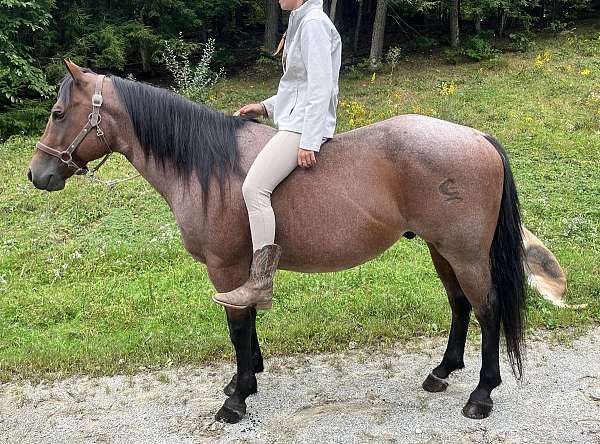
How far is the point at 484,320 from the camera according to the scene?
140 inches

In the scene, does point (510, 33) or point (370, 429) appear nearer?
point (370, 429)

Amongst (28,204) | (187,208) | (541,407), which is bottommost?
(28,204)

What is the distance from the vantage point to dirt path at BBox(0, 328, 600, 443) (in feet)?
11.2

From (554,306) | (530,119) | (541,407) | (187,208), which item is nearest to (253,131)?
(187,208)

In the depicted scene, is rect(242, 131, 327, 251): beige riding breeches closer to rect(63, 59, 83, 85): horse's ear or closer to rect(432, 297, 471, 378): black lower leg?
rect(63, 59, 83, 85): horse's ear

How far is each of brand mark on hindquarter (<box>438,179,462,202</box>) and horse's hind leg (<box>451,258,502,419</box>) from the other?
0.43 m

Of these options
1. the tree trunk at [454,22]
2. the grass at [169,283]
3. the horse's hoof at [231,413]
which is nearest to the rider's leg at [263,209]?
the horse's hoof at [231,413]

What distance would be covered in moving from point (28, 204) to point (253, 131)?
5753mm

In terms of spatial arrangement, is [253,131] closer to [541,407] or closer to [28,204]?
[541,407]

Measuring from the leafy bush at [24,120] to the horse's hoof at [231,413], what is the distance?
10.4 metres

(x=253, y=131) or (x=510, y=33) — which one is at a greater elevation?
(x=510, y=33)

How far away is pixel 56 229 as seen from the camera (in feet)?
23.5

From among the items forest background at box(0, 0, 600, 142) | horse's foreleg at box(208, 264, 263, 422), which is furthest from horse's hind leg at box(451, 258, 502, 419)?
forest background at box(0, 0, 600, 142)

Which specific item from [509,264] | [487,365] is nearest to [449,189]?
[509,264]
